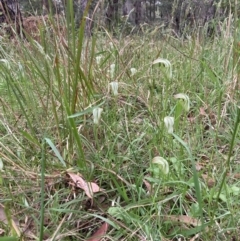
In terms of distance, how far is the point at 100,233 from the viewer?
758 millimetres

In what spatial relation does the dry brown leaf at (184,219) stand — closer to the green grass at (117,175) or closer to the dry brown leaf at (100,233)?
the green grass at (117,175)

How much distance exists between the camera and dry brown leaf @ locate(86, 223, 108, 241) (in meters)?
0.73

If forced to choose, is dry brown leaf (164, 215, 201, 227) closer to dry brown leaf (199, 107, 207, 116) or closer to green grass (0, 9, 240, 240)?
green grass (0, 9, 240, 240)

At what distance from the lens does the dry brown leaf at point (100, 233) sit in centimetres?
73

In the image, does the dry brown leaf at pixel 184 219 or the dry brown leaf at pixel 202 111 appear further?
the dry brown leaf at pixel 202 111

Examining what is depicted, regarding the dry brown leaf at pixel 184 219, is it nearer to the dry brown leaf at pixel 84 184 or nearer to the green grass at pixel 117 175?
the green grass at pixel 117 175

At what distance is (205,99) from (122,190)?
0.61 m

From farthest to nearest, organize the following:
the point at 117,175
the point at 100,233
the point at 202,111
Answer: the point at 202,111 < the point at 117,175 < the point at 100,233

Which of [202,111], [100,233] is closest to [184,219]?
[100,233]

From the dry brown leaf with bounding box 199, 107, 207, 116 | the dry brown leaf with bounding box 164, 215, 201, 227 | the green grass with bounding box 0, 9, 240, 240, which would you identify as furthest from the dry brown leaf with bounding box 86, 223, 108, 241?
the dry brown leaf with bounding box 199, 107, 207, 116

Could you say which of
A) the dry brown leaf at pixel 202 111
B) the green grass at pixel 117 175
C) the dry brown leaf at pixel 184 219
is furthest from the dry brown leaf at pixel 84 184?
the dry brown leaf at pixel 202 111

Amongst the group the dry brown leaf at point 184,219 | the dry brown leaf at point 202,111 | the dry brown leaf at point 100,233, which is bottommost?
the dry brown leaf at point 100,233

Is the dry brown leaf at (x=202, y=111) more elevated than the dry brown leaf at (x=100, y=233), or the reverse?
the dry brown leaf at (x=202, y=111)

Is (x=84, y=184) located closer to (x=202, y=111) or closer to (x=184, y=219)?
(x=184, y=219)
